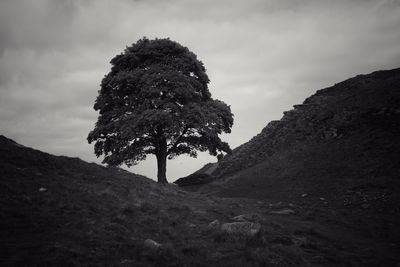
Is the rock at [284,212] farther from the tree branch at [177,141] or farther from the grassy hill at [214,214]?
the tree branch at [177,141]

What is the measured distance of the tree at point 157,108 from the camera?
23875 mm

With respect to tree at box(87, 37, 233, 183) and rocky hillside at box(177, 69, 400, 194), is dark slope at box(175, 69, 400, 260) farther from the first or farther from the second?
tree at box(87, 37, 233, 183)

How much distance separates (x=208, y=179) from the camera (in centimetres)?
3416

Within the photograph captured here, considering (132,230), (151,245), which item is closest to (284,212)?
(132,230)

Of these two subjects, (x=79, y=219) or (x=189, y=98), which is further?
(x=189, y=98)

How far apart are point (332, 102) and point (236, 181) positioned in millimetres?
18083

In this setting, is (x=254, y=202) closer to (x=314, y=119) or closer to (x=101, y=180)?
(x=101, y=180)

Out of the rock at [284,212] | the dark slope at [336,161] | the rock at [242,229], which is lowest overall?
the rock at [284,212]

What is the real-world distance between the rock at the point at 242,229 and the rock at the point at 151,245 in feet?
9.69

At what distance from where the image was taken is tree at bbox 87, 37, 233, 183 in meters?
23.9

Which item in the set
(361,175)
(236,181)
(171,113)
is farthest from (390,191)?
(171,113)

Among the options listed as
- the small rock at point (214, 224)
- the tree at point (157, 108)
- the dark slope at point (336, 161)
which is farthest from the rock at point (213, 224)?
the tree at point (157, 108)

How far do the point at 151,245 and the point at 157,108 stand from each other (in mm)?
17107

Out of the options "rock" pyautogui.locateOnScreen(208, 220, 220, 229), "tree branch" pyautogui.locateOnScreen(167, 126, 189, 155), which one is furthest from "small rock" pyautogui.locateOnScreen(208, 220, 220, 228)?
"tree branch" pyautogui.locateOnScreen(167, 126, 189, 155)
